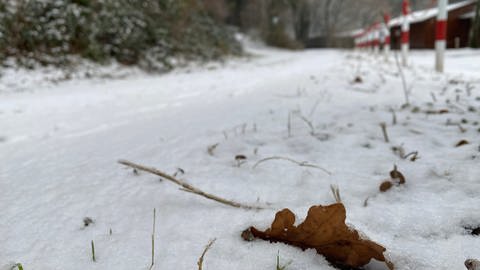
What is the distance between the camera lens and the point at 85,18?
6801 mm

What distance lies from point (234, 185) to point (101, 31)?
721cm

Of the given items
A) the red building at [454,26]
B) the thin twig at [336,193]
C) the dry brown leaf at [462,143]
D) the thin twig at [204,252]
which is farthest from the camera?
the red building at [454,26]

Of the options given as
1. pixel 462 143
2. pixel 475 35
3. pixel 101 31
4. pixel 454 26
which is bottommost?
pixel 475 35

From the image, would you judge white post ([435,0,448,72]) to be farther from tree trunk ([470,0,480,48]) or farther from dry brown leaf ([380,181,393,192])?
tree trunk ([470,0,480,48])

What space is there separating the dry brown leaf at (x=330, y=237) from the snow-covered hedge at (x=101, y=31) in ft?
20.5

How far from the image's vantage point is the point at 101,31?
7.08 metres

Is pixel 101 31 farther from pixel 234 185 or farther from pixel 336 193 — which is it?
pixel 336 193

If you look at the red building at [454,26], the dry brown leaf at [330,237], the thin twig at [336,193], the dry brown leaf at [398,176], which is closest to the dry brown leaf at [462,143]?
the dry brown leaf at [398,176]

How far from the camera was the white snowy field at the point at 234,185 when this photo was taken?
66cm

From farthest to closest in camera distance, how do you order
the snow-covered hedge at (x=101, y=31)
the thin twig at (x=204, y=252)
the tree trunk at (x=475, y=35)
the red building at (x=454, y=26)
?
the red building at (x=454, y=26)
the tree trunk at (x=475, y=35)
the snow-covered hedge at (x=101, y=31)
the thin twig at (x=204, y=252)

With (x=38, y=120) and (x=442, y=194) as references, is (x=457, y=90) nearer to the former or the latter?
(x=442, y=194)

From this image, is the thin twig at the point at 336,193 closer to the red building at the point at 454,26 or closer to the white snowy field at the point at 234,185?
the white snowy field at the point at 234,185

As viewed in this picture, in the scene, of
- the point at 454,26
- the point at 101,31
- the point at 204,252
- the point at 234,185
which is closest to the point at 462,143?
the point at 234,185

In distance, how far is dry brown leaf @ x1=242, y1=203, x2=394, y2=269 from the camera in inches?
23.6
